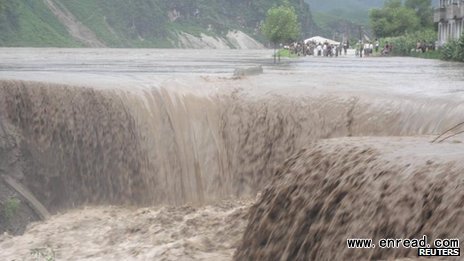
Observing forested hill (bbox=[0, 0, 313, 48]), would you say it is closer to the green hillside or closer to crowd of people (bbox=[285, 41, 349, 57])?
the green hillside

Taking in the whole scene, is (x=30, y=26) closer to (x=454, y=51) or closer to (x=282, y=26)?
(x=282, y=26)

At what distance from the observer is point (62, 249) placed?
934 cm

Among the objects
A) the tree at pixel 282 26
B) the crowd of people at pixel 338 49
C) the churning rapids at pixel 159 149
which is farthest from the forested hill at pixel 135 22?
the churning rapids at pixel 159 149

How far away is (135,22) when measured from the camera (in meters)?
130

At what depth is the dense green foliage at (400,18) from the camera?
6938 cm

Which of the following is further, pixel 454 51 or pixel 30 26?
pixel 30 26

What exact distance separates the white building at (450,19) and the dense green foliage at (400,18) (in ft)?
56.8

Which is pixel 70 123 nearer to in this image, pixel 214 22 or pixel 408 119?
pixel 408 119

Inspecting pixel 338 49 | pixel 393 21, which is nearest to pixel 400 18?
pixel 393 21

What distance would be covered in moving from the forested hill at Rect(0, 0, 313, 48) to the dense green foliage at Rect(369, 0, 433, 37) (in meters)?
46.3

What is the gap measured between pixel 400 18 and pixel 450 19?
982 inches

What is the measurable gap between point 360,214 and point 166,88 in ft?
24.9

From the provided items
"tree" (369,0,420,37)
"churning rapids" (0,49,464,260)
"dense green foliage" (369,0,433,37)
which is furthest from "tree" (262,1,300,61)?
"churning rapids" (0,49,464,260)

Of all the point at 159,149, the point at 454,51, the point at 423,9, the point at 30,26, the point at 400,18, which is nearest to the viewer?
the point at 159,149
